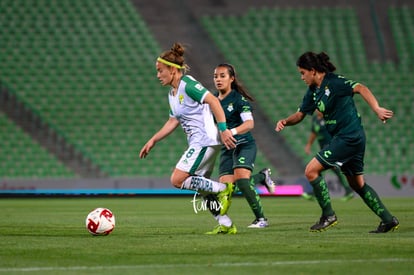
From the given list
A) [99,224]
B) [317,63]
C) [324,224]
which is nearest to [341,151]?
[324,224]

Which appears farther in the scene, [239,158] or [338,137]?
[239,158]

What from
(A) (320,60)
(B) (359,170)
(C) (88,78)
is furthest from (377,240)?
(C) (88,78)

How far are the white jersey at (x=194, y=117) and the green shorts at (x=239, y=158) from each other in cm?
138

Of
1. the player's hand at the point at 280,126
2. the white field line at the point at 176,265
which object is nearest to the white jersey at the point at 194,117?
the player's hand at the point at 280,126

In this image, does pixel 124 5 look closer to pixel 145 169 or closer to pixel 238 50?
pixel 238 50

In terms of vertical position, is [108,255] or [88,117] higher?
[88,117]

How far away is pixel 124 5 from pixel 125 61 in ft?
8.63

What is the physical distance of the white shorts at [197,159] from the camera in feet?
31.1

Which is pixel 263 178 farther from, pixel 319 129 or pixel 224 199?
pixel 319 129

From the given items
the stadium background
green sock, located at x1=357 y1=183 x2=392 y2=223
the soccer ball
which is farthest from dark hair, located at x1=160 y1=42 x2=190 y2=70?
the stadium background

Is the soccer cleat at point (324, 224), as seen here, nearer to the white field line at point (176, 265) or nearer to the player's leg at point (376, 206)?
the player's leg at point (376, 206)

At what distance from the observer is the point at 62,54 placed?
26953mm

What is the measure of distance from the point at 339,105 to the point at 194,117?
1650 millimetres

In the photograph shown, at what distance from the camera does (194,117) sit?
31.8 feet
